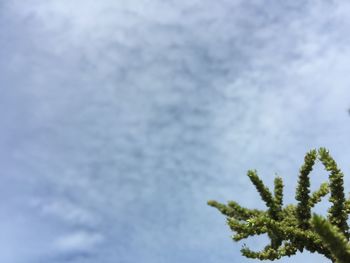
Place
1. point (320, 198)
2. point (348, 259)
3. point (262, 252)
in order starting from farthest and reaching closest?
1. point (320, 198)
2. point (262, 252)
3. point (348, 259)

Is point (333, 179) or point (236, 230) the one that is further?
point (236, 230)

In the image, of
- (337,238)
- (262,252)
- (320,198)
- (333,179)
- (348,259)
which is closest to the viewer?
(337,238)

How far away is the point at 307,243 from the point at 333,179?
1747mm

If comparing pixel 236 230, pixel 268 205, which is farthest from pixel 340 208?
pixel 236 230

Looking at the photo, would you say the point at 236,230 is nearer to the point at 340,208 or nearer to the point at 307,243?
the point at 307,243

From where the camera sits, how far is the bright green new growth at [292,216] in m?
11.8

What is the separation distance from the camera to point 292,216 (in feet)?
41.9

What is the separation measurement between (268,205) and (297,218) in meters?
0.81

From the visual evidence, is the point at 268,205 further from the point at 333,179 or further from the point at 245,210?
the point at 333,179

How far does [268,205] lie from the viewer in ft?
42.1

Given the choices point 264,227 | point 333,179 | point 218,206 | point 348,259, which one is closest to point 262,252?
point 264,227

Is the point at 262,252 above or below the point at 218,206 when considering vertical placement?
below

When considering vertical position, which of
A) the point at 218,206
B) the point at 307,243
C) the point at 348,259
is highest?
the point at 218,206

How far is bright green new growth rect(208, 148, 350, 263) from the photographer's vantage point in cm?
1177
